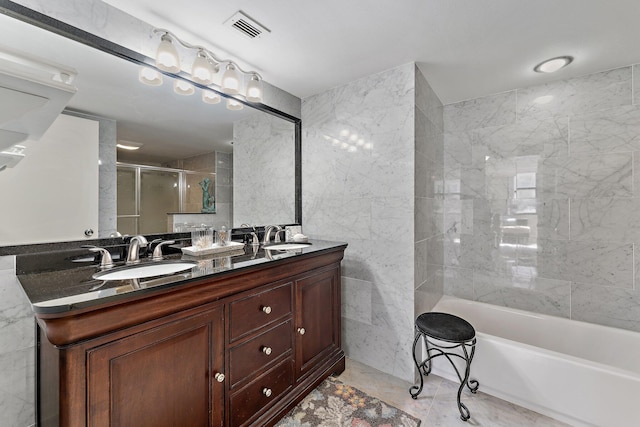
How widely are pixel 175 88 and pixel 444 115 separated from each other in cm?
243

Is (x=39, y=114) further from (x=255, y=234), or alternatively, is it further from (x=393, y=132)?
(x=393, y=132)

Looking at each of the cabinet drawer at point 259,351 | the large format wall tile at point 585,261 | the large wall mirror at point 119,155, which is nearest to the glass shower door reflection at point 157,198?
the large wall mirror at point 119,155

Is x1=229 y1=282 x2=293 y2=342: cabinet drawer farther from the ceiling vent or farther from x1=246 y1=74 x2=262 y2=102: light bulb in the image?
the ceiling vent

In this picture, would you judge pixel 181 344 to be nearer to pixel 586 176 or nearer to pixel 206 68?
pixel 206 68

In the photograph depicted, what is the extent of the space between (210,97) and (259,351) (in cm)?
168

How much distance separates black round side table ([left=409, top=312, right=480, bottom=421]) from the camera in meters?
1.62

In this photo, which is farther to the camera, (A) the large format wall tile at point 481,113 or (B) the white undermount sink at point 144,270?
(A) the large format wall tile at point 481,113

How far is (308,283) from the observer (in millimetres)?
1676

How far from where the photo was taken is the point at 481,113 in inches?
97.3

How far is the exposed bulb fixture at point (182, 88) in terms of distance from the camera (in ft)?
5.43

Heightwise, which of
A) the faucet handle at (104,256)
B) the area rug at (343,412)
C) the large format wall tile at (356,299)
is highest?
the faucet handle at (104,256)

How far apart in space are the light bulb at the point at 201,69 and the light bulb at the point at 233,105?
12.1 inches

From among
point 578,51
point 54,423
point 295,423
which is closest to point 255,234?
point 295,423

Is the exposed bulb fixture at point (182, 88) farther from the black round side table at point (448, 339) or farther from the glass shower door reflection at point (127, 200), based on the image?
the black round side table at point (448, 339)
